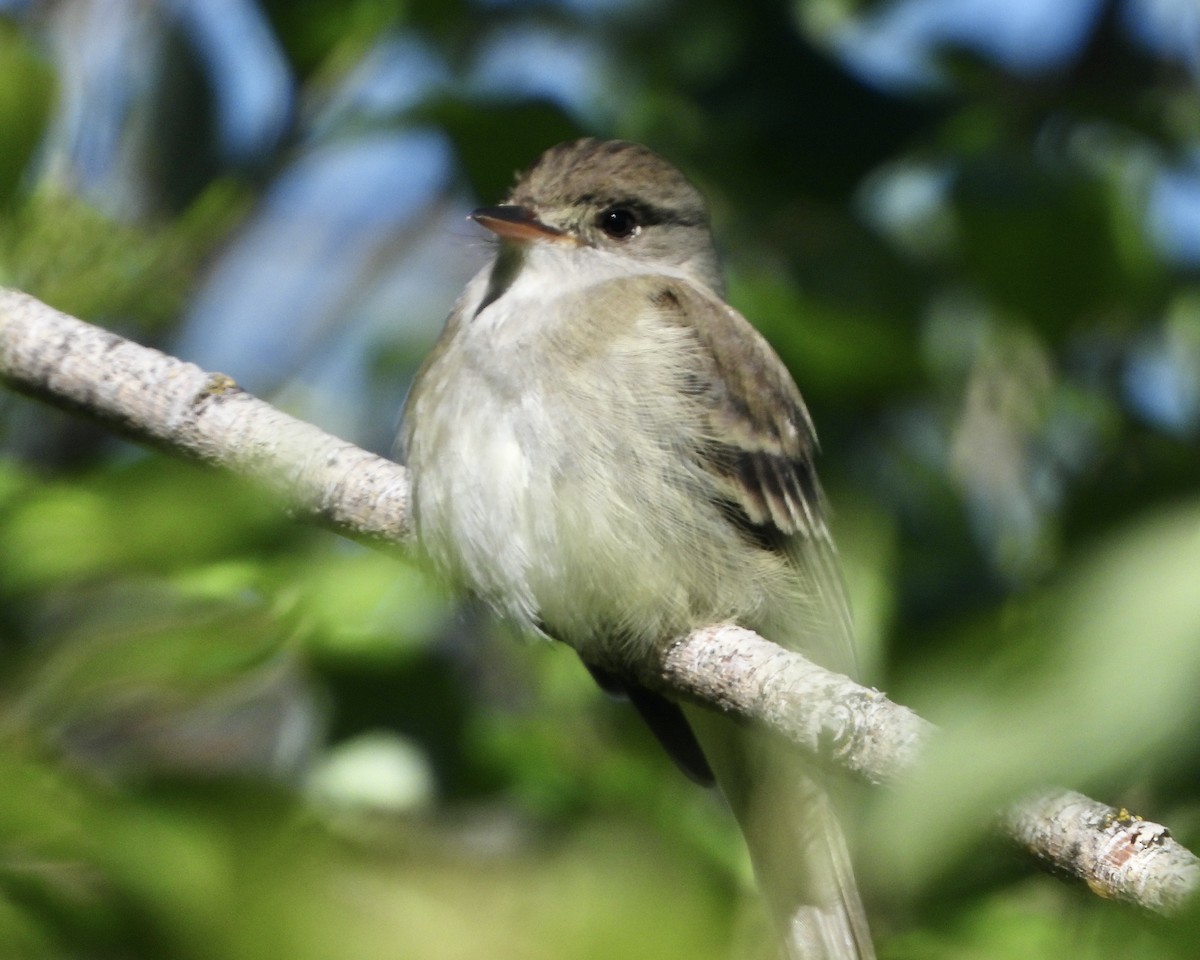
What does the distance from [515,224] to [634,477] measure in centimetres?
70

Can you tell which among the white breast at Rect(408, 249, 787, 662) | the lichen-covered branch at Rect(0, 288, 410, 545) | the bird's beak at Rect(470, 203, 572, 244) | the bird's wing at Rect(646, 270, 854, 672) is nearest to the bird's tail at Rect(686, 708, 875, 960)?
the bird's wing at Rect(646, 270, 854, 672)

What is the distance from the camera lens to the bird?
10.7ft

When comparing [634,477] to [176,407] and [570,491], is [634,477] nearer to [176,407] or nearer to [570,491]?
[570,491]

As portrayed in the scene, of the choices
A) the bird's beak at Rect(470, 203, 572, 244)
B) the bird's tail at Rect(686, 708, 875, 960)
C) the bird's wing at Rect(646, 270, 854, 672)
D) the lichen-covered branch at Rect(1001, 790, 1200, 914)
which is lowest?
the lichen-covered branch at Rect(1001, 790, 1200, 914)

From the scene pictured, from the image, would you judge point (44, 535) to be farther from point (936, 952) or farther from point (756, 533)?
point (756, 533)

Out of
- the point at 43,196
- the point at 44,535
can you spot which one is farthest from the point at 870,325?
the point at 44,535

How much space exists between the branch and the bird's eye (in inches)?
37.8

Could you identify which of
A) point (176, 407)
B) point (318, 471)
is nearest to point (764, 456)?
point (318, 471)

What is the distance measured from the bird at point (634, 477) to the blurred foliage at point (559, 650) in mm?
174

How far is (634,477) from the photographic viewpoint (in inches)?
131

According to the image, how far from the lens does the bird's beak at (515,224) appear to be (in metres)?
3.40

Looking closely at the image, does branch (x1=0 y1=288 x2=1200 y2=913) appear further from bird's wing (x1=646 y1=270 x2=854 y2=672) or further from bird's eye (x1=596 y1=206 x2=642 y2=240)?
bird's eye (x1=596 y1=206 x2=642 y2=240)

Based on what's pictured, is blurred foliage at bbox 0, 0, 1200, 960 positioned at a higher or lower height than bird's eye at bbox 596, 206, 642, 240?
lower

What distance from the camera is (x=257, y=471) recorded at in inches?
112
